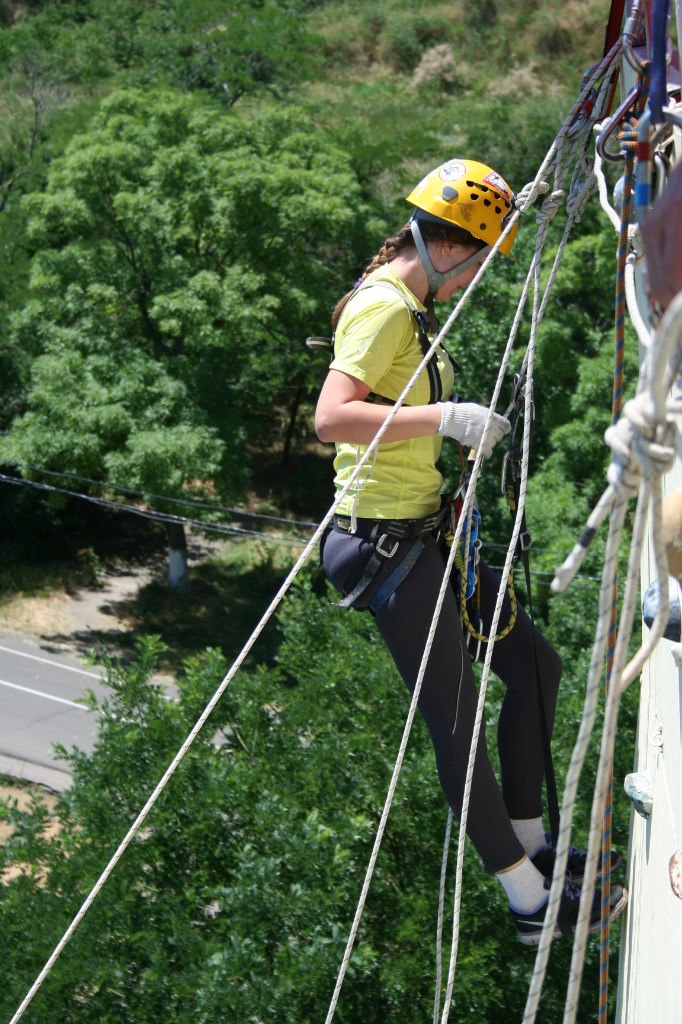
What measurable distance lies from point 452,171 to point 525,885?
1896mm

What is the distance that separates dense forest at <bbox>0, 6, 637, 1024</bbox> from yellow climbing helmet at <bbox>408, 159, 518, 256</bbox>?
1412mm

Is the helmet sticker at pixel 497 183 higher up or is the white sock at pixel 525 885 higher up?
the helmet sticker at pixel 497 183

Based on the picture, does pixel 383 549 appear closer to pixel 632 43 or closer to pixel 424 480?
pixel 424 480

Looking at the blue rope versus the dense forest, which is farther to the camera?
the dense forest

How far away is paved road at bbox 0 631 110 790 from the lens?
14859 millimetres

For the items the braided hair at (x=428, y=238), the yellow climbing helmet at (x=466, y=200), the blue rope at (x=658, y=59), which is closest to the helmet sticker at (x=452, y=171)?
the yellow climbing helmet at (x=466, y=200)

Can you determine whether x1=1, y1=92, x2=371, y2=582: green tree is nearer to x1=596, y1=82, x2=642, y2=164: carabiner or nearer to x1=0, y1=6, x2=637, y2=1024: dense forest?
x1=0, y1=6, x2=637, y2=1024: dense forest

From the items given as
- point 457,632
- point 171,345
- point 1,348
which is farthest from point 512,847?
point 1,348

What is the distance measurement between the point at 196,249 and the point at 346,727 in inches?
467

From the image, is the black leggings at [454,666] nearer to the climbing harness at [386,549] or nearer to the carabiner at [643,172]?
the climbing harness at [386,549]

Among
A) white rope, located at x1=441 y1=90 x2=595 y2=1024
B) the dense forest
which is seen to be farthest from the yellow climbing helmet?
the dense forest

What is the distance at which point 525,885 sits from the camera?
2.99 metres

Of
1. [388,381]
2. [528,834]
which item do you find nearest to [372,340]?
[388,381]

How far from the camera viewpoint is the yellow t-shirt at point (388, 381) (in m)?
2.65
